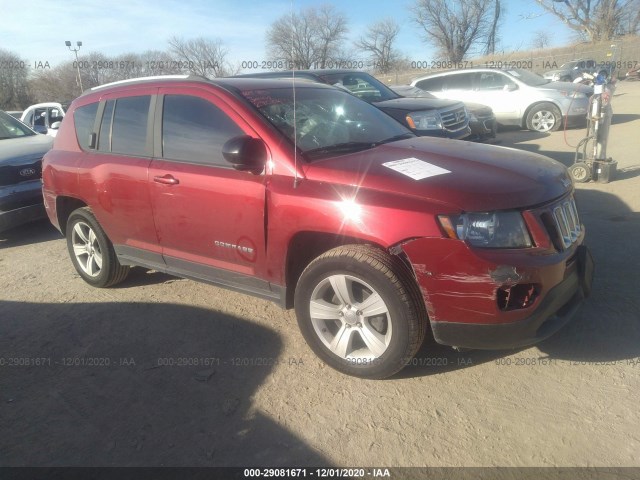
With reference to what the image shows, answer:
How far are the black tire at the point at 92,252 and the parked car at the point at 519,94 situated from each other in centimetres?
1089

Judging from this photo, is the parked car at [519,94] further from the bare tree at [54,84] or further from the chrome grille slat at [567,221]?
the bare tree at [54,84]

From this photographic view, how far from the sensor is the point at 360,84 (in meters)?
9.16

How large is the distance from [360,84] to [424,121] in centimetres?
215

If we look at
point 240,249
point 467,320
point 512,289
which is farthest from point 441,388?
point 240,249

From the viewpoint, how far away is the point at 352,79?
30.3 ft

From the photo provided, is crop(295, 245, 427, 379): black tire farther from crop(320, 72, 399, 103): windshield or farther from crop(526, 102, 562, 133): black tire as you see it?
crop(526, 102, 562, 133): black tire

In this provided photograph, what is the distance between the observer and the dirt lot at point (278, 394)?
2430mm

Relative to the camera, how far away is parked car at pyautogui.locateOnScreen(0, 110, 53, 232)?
20.1ft

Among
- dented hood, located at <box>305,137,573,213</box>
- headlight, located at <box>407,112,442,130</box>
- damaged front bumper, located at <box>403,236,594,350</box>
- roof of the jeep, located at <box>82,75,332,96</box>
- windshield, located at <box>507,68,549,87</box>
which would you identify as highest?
windshield, located at <box>507,68,549,87</box>

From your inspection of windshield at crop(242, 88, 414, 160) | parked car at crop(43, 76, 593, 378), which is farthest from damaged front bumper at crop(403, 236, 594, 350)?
windshield at crop(242, 88, 414, 160)

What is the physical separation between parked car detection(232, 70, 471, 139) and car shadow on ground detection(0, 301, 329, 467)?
4.24m

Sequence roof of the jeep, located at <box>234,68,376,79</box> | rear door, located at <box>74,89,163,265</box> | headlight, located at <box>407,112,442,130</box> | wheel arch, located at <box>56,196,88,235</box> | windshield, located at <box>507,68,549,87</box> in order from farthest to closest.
A: windshield, located at <box>507,68,549,87</box>
roof of the jeep, located at <box>234,68,376,79</box>
headlight, located at <box>407,112,442,130</box>
wheel arch, located at <box>56,196,88,235</box>
rear door, located at <box>74,89,163,265</box>

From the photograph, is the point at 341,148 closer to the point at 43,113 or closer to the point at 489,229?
the point at 489,229

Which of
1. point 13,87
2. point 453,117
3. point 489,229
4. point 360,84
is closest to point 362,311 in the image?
point 489,229
